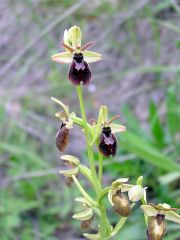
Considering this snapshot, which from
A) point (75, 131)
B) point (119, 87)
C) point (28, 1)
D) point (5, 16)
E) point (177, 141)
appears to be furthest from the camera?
point (5, 16)

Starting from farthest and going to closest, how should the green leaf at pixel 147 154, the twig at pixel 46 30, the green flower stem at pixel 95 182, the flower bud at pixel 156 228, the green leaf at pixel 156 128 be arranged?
the twig at pixel 46 30 → the green leaf at pixel 156 128 → the green leaf at pixel 147 154 → the green flower stem at pixel 95 182 → the flower bud at pixel 156 228

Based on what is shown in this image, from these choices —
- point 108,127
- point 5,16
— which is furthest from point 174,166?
point 5,16

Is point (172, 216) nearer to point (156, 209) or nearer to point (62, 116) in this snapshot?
point (156, 209)

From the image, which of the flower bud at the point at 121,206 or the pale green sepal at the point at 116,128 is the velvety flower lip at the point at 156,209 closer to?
the flower bud at the point at 121,206

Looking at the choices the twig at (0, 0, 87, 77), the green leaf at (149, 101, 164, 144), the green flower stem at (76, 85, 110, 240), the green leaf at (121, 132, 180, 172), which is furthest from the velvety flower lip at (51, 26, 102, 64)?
the twig at (0, 0, 87, 77)

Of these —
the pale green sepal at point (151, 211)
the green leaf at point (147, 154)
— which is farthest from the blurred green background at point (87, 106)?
the pale green sepal at point (151, 211)

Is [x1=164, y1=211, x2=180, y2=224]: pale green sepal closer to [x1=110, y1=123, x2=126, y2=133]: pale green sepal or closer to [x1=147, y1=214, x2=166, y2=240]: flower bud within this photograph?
[x1=147, y1=214, x2=166, y2=240]: flower bud

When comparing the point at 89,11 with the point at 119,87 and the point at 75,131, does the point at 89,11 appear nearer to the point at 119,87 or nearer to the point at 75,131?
the point at 119,87
